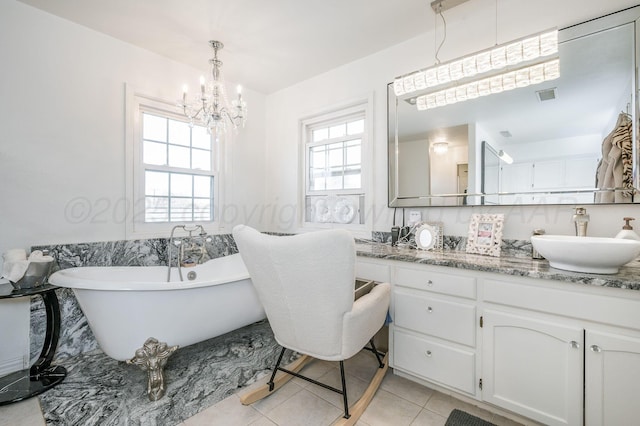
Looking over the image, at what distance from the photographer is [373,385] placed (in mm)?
1739

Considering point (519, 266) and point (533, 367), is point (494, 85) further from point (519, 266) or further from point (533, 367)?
point (533, 367)

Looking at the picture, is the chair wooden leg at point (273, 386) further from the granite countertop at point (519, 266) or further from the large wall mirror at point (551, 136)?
the large wall mirror at point (551, 136)

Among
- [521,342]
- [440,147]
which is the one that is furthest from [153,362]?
[440,147]

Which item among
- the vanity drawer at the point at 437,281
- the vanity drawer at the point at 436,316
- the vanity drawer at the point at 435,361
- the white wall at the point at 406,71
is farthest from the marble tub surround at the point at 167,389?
the white wall at the point at 406,71

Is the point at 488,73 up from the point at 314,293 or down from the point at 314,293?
up

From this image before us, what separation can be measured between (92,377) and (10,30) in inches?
95.5

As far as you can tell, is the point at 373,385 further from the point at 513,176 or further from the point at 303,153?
the point at 303,153

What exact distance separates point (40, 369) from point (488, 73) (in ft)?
11.8

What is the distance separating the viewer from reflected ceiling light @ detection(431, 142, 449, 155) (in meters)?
2.17

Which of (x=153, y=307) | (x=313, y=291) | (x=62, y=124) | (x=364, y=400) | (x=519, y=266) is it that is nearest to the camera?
(x=313, y=291)

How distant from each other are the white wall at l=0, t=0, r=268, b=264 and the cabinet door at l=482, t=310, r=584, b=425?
9.30ft

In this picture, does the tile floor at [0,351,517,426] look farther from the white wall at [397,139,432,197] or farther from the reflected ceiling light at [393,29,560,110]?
the reflected ceiling light at [393,29,560,110]

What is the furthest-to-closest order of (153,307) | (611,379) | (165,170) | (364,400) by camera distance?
(165,170), (153,307), (364,400), (611,379)

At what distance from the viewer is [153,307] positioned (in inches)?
68.4
